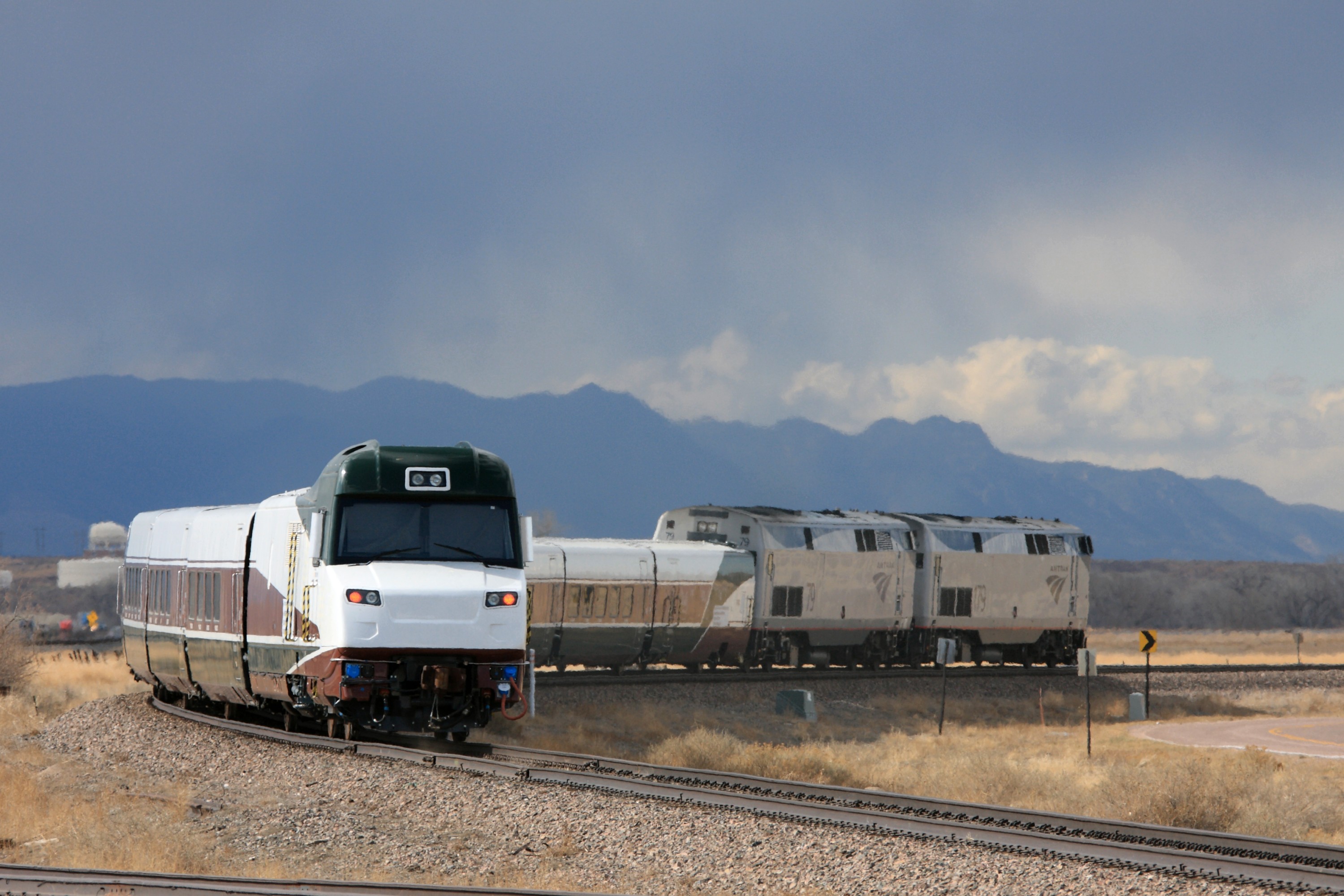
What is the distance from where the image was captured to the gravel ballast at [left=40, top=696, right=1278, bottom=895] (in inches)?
461

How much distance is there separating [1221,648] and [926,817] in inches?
2980

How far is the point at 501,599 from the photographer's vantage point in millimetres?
17500

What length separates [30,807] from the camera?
51.0 ft

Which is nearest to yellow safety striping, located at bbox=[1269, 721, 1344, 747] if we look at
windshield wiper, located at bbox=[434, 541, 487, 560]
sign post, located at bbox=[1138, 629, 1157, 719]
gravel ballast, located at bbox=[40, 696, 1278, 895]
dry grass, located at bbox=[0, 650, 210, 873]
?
sign post, located at bbox=[1138, 629, 1157, 719]

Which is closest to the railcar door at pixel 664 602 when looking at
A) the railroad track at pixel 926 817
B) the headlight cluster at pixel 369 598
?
the railroad track at pixel 926 817

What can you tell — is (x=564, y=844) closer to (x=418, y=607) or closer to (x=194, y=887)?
(x=194, y=887)

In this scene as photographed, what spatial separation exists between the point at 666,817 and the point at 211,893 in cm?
515

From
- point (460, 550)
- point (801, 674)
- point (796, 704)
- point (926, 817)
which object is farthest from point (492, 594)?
point (801, 674)

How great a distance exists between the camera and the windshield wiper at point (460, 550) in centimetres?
1794

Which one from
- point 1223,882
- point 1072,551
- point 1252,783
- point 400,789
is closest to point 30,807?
point 400,789

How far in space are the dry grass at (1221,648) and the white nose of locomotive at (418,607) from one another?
47271mm

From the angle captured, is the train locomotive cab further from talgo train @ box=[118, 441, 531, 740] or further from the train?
talgo train @ box=[118, 441, 531, 740]

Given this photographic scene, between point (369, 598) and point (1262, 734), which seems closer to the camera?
point (369, 598)

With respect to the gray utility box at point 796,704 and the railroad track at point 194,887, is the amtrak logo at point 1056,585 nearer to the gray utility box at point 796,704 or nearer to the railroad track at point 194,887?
the gray utility box at point 796,704
